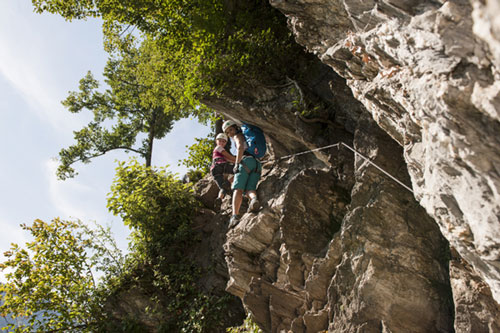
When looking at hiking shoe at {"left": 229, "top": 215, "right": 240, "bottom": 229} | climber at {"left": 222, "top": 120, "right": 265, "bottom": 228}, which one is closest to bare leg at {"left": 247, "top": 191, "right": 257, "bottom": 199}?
climber at {"left": 222, "top": 120, "right": 265, "bottom": 228}

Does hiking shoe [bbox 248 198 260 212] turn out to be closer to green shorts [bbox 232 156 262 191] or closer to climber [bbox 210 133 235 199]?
green shorts [bbox 232 156 262 191]

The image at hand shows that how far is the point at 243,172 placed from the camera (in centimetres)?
934

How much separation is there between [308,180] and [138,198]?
219 inches

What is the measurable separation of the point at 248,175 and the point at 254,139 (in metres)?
0.95

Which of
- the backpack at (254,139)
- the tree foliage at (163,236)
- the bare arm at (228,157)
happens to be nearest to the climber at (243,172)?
the backpack at (254,139)

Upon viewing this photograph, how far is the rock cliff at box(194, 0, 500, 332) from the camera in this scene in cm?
333

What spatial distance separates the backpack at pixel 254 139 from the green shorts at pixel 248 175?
0.33m

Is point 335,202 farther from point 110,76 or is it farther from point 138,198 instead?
point 110,76

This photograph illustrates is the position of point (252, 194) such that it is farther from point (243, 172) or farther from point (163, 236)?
point (163, 236)

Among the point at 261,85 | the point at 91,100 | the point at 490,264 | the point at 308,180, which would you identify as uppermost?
the point at 91,100

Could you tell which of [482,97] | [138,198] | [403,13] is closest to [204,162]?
[138,198]

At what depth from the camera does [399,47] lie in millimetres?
4176

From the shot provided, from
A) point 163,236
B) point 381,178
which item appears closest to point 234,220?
point 163,236

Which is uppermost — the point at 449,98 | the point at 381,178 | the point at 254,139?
the point at 254,139
